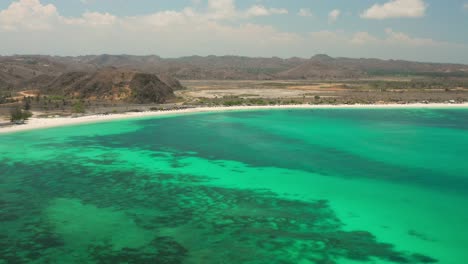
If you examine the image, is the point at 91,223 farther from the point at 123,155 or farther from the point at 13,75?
the point at 13,75

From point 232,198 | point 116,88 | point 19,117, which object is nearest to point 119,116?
point 19,117

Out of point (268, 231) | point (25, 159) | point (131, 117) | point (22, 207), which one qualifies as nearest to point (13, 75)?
point (131, 117)

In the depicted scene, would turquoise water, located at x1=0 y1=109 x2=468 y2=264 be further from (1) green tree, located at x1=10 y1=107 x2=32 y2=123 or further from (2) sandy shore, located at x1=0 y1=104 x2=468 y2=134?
(1) green tree, located at x1=10 y1=107 x2=32 y2=123

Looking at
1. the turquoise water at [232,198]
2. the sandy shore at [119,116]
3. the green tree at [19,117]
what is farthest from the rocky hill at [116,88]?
the turquoise water at [232,198]

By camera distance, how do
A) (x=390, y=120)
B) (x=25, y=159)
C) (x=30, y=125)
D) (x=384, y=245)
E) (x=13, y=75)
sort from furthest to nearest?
1. (x=13, y=75)
2. (x=390, y=120)
3. (x=30, y=125)
4. (x=25, y=159)
5. (x=384, y=245)

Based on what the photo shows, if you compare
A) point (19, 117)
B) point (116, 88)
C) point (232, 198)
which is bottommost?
point (232, 198)

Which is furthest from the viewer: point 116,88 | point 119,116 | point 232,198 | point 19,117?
point 116,88

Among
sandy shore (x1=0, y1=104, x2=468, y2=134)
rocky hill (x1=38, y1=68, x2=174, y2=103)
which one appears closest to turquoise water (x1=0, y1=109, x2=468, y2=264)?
sandy shore (x1=0, y1=104, x2=468, y2=134)

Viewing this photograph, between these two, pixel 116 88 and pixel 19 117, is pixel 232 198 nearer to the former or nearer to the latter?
pixel 19 117
